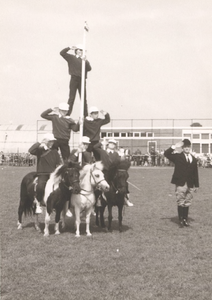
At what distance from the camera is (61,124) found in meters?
10.9

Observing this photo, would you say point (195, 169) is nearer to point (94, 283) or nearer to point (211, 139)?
point (94, 283)

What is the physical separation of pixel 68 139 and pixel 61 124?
1.50ft

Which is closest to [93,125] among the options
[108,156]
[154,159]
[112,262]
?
[108,156]

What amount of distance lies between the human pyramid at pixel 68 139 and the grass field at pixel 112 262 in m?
1.43

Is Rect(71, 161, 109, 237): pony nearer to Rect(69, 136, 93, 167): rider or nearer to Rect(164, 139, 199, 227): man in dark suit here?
Rect(69, 136, 93, 167): rider

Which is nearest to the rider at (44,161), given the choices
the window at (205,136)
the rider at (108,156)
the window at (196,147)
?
the rider at (108,156)

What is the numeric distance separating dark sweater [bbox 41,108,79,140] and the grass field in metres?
2.40

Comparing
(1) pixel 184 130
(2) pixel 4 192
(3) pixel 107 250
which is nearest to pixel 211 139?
(1) pixel 184 130

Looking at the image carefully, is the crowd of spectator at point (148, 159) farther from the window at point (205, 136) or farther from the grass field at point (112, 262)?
the grass field at point (112, 262)

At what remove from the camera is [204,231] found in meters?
10.7

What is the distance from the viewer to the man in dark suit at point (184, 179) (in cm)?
1141

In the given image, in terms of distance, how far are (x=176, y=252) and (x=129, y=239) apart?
1.47 metres

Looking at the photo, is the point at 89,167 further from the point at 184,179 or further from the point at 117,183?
the point at 184,179

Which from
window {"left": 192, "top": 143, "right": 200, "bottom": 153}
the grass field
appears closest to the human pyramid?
the grass field
